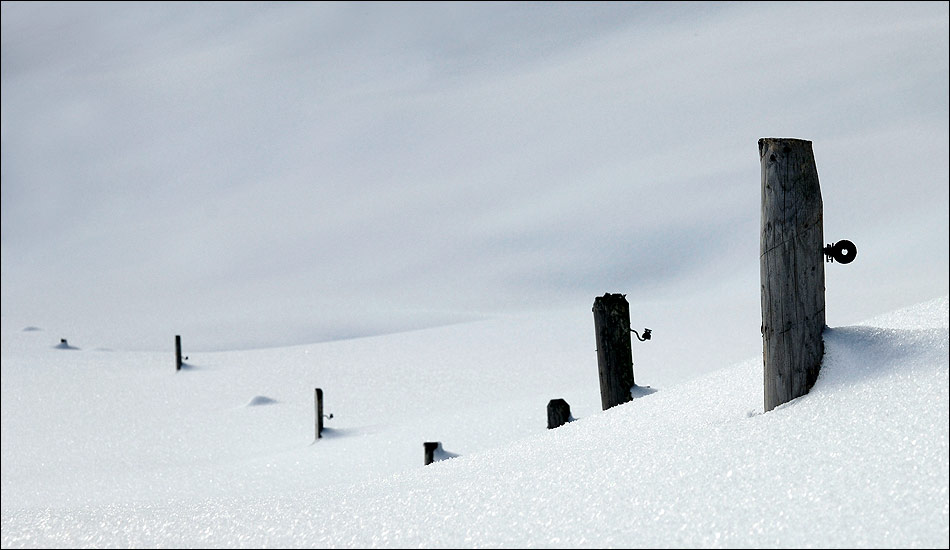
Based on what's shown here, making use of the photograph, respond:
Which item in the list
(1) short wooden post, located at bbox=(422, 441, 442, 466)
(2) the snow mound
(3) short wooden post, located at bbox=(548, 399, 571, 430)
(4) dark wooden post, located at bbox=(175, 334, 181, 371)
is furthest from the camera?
(4) dark wooden post, located at bbox=(175, 334, 181, 371)

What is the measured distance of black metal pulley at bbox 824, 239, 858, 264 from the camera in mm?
5297

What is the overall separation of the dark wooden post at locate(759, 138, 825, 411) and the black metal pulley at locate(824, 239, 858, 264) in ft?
0.35

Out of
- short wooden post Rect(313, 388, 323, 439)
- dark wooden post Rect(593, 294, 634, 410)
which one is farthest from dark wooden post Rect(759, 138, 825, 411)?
short wooden post Rect(313, 388, 323, 439)

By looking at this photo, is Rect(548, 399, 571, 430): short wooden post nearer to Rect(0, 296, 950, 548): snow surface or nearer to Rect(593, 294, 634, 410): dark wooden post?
Rect(593, 294, 634, 410): dark wooden post

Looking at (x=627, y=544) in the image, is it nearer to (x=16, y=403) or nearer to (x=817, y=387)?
(x=817, y=387)

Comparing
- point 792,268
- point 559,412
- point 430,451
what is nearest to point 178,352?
point 430,451

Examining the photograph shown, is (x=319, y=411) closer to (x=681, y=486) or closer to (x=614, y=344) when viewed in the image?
(x=614, y=344)

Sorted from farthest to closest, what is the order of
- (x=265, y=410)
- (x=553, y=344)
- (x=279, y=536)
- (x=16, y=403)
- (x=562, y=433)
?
(x=553, y=344) → (x=16, y=403) → (x=265, y=410) → (x=562, y=433) → (x=279, y=536)

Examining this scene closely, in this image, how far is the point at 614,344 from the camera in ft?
26.6

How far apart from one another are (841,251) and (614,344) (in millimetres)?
2990

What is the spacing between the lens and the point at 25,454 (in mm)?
16688

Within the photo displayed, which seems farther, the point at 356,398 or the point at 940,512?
the point at 356,398

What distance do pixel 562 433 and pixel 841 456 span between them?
234cm

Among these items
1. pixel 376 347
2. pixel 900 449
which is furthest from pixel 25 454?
pixel 900 449
